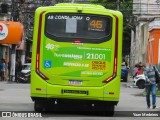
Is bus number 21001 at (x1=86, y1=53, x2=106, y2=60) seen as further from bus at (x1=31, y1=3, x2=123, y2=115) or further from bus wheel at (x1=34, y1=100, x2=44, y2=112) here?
bus wheel at (x1=34, y1=100, x2=44, y2=112)

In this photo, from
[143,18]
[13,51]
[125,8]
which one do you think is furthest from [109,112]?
[125,8]

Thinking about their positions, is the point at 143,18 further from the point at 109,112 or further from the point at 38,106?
the point at 38,106

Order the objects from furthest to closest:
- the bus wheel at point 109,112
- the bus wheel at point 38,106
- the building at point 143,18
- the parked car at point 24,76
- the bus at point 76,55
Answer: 1. the building at point 143,18
2. the parked car at point 24,76
3. the bus wheel at point 109,112
4. the bus wheel at point 38,106
5. the bus at point 76,55

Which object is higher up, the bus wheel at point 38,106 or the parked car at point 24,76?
the bus wheel at point 38,106

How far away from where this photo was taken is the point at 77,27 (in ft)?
57.7

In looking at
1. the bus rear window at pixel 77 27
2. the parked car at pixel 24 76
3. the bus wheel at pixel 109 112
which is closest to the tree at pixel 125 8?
the parked car at pixel 24 76

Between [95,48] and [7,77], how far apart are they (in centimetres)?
3332

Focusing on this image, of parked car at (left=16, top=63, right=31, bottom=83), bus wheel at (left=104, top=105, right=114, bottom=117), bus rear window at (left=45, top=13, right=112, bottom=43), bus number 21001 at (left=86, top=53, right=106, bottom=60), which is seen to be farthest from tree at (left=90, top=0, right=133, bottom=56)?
bus number 21001 at (left=86, top=53, right=106, bottom=60)

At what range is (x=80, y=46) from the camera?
1750cm

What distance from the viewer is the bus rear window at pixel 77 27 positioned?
1752 centimetres

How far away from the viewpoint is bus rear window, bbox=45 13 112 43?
17.5 metres

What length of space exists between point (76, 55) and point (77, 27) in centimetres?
89

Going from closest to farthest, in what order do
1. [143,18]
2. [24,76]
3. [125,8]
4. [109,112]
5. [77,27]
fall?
1. [77,27]
2. [109,112]
3. [24,76]
4. [143,18]
5. [125,8]

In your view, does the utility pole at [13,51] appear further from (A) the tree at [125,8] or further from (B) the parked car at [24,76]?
(A) the tree at [125,8]
